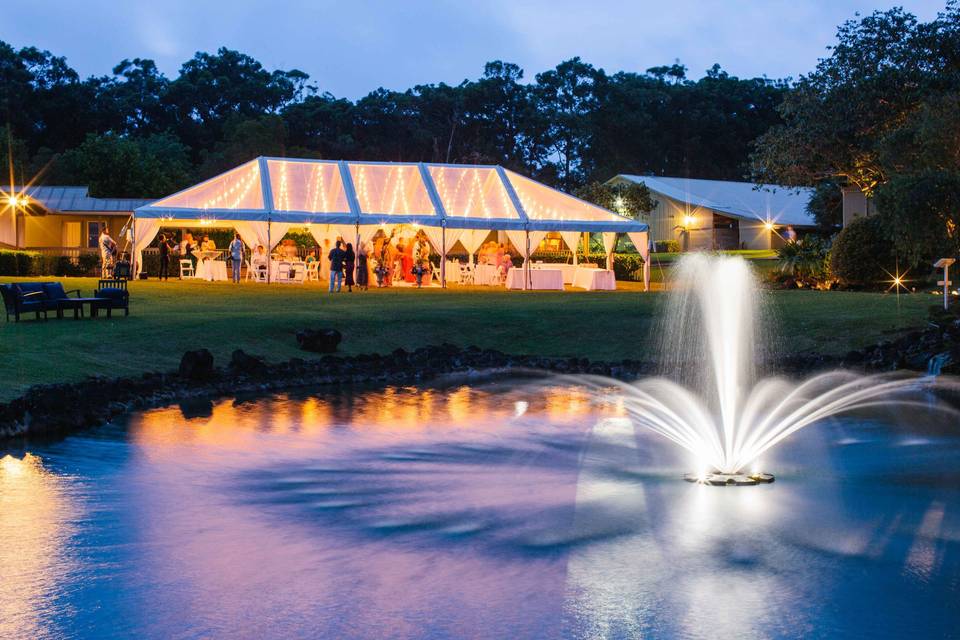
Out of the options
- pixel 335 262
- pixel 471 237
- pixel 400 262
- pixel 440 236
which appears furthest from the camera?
pixel 471 237

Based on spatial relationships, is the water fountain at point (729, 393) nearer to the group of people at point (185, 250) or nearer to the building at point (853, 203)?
the group of people at point (185, 250)

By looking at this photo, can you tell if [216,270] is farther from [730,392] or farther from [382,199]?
[730,392]

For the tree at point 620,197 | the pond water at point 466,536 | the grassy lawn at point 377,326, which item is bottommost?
the pond water at point 466,536

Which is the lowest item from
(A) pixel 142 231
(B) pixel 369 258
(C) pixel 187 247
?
(B) pixel 369 258

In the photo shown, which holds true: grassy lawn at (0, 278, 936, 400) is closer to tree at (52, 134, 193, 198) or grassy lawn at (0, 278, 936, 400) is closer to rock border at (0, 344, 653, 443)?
rock border at (0, 344, 653, 443)

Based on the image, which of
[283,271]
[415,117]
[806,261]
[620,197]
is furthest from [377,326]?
[415,117]

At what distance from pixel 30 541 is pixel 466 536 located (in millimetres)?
3381

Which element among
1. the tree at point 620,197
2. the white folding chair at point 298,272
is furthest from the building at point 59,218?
the tree at point 620,197

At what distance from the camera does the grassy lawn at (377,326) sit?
18.6 metres

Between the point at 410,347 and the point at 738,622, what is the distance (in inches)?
610

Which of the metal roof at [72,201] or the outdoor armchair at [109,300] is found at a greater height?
the metal roof at [72,201]

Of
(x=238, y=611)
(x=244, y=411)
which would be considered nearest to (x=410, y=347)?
(x=244, y=411)

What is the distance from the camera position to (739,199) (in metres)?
64.1

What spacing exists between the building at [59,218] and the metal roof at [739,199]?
90.6 ft
